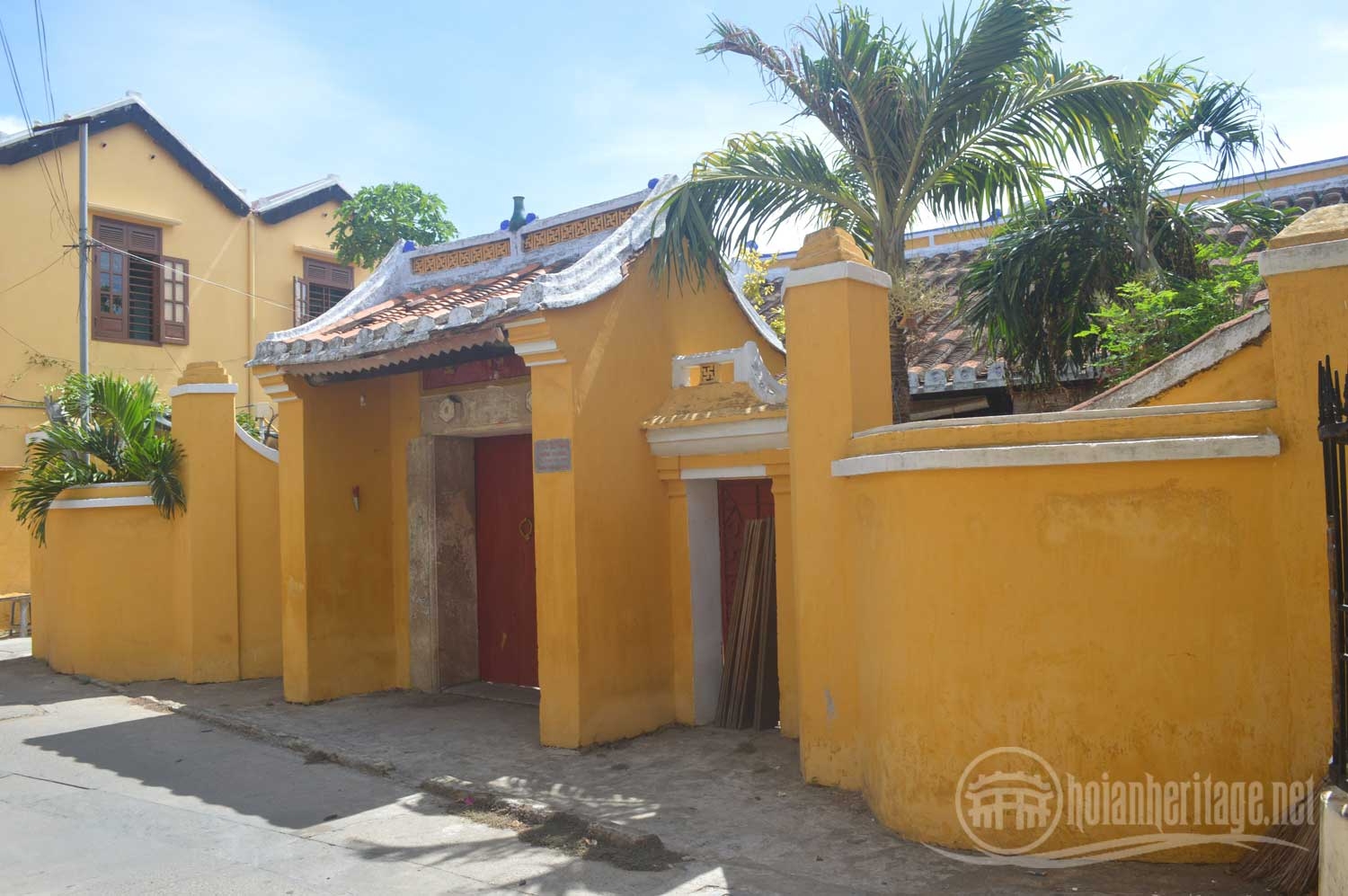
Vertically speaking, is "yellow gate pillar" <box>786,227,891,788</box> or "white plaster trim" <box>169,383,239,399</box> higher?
"white plaster trim" <box>169,383,239,399</box>

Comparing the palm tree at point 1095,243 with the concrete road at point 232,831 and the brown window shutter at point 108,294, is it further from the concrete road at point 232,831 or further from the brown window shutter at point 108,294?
the brown window shutter at point 108,294

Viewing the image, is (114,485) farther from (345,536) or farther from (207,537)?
(345,536)

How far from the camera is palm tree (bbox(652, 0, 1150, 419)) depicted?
283 inches

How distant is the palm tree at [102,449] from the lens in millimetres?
11734

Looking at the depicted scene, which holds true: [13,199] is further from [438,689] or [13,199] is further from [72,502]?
[438,689]

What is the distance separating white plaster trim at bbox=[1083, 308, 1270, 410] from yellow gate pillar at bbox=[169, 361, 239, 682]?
9495 millimetres

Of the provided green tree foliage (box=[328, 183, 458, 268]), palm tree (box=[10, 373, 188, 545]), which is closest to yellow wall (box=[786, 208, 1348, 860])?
palm tree (box=[10, 373, 188, 545])

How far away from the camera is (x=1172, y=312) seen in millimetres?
A: 7184

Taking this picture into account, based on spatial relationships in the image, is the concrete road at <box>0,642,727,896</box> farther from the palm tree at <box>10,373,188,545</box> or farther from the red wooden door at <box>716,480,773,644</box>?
the palm tree at <box>10,373,188,545</box>

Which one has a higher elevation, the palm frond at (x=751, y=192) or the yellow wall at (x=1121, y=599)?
the palm frond at (x=751, y=192)

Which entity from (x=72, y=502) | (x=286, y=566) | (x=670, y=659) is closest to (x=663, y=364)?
(x=670, y=659)

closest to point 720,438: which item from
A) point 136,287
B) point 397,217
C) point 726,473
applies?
point 726,473

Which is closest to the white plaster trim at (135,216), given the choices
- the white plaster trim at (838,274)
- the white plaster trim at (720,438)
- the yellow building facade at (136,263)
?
the yellow building facade at (136,263)

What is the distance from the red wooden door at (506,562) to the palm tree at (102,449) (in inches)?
145
